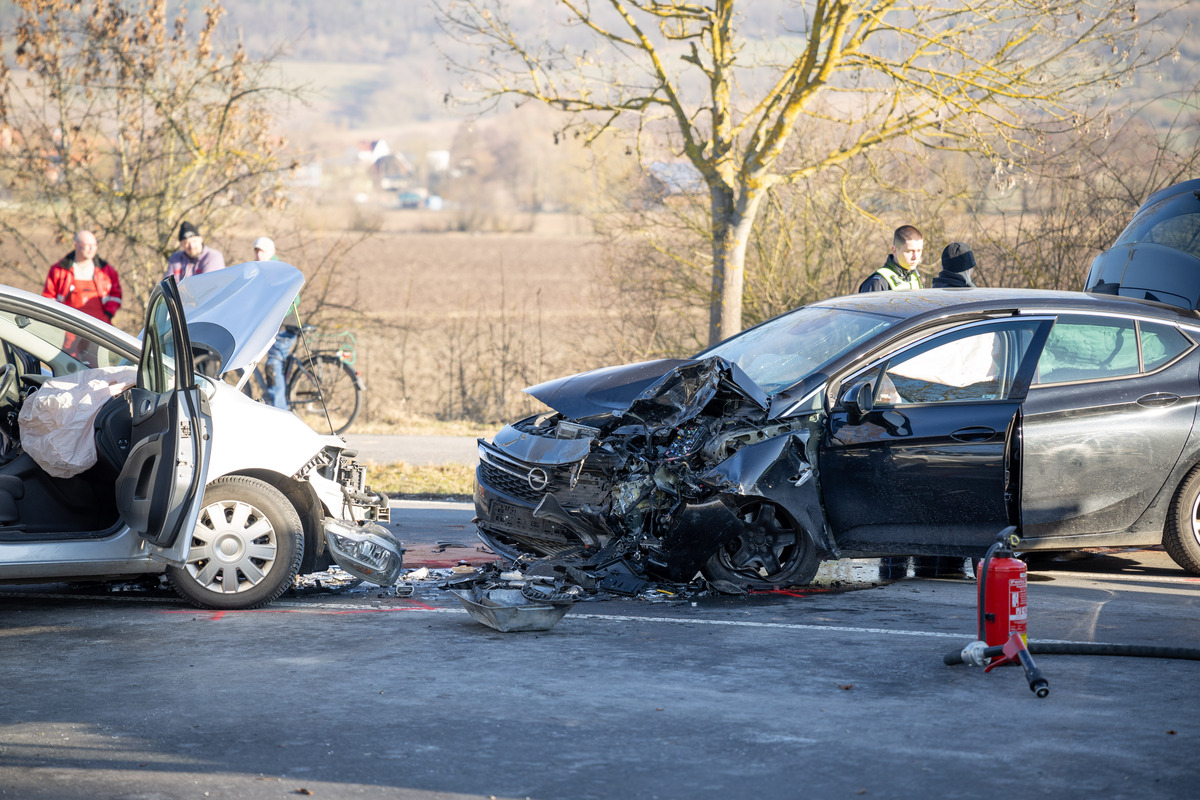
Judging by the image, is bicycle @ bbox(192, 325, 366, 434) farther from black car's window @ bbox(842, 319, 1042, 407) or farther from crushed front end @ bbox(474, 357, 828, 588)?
black car's window @ bbox(842, 319, 1042, 407)

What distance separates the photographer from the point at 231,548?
19.6 ft

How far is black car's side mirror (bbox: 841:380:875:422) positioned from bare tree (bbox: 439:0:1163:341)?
21.7ft

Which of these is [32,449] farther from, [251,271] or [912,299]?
[912,299]

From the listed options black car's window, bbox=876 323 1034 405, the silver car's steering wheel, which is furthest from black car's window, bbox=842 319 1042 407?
the silver car's steering wheel

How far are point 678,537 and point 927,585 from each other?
1.69 metres

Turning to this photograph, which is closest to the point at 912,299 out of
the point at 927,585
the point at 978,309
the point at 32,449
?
the point at 978,309

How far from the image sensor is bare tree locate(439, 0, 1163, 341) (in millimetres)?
12180

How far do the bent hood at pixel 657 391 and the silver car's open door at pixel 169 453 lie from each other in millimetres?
2177

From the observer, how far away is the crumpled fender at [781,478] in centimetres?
616

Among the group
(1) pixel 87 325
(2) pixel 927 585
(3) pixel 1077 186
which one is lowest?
(2) pixel 927 585

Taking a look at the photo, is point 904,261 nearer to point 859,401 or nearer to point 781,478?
point 859,401

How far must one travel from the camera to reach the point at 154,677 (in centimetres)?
495

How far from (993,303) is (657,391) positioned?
2.03 m

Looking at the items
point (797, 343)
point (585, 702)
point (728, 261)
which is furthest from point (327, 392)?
point (585, 702)
